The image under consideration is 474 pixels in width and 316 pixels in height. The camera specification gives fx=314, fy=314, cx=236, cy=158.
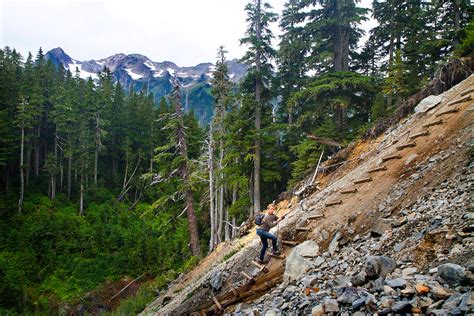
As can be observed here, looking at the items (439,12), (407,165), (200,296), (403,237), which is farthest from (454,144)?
(439,12)

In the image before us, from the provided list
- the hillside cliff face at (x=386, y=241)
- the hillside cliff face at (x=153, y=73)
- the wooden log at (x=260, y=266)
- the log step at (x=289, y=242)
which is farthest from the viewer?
the hillside cliff face at (x=153, y=73)

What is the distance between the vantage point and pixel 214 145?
75.2ft

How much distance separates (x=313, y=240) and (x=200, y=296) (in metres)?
4.88

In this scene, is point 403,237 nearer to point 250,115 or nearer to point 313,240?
point 313,240

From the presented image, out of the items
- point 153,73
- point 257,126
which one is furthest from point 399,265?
point 153,73

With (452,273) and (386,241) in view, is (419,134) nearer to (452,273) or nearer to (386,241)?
(386,241)

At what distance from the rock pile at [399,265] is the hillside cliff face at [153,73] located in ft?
312

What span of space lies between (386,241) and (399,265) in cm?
125

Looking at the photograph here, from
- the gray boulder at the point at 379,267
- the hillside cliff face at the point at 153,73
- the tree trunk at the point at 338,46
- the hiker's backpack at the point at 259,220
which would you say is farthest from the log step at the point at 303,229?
the hillside cliff face at the point at 153,73

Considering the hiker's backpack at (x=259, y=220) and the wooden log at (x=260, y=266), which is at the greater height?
the hiker's backpack at (x=259, y=220)

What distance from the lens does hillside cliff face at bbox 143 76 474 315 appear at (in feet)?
16.1

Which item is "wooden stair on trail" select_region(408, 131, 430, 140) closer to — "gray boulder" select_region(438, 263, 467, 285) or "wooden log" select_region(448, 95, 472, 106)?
"wooden log" select_region(448, 95, 472, 106)

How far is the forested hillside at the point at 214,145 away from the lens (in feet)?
63.5

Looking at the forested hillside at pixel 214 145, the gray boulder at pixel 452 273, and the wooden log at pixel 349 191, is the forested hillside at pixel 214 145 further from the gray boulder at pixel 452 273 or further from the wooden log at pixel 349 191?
the gray boulder at pixel 452 273
